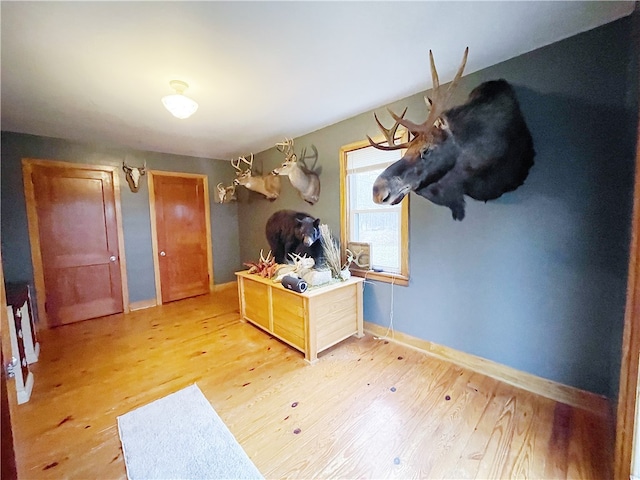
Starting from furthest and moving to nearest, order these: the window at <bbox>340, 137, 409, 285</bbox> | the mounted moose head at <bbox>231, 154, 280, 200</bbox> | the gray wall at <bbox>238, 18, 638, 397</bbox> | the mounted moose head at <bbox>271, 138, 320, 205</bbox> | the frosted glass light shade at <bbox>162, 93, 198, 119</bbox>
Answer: the mounted moose head at <bbox>231, 154, 280, 200</bbox>, the mounted moose head at <bbox>271, 138, 320, 205</bbox>, the window at <bbox>340, 137, 409, 285</bbox>, the frosted glass light shade at <bbox>162, 93, 198, 119</bbox>, the gray wall at <bbox>238, 18, 638, 397</bbox>

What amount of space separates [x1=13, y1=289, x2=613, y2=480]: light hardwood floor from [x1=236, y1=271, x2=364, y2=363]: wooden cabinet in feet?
0.49

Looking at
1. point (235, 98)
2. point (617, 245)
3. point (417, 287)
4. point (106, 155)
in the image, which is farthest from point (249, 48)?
point (106, 155)

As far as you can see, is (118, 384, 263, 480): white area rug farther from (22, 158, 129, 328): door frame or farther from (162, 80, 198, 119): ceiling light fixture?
(22, 158, 129, 328): door frame

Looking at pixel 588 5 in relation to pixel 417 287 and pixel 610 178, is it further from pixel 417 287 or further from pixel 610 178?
pixel 417 287

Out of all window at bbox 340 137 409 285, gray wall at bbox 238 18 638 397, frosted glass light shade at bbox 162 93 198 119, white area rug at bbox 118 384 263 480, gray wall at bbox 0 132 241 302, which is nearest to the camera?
white area rug at bbox 118 384 263 480

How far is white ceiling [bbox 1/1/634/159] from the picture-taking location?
1.41m

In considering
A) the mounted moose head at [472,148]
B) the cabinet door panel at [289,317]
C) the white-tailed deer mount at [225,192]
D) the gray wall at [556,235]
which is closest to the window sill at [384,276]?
the gray wall at [556,235]

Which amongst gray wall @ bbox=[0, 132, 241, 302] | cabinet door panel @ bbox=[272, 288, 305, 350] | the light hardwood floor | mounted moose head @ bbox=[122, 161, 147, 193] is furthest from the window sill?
mounted moose head @ bbox=[122, 161, 147, 193]

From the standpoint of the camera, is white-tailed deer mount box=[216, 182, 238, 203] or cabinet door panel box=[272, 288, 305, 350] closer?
cabinet door panel box=[272, 288, 305, 350]

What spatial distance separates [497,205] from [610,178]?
61 cm

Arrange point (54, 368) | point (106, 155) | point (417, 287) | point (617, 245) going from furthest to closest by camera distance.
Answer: point (106, 155) < point (417, 287) < point (54, 368) < point (617, 245)

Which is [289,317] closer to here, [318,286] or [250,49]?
[318,286]

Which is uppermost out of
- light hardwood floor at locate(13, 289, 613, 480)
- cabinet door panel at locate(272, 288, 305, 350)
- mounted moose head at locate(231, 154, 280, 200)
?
mounted moose head at locate(231, 154, 280, 200)

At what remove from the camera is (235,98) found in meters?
2.40
